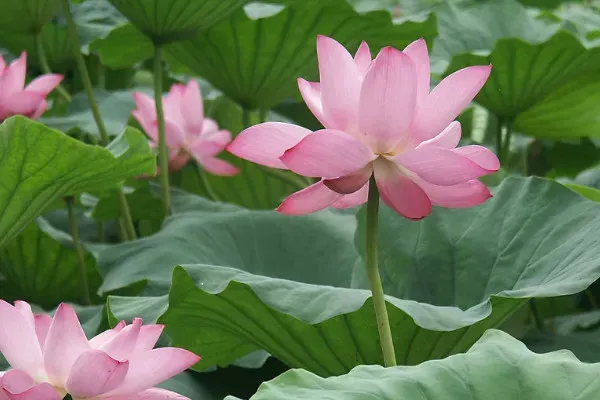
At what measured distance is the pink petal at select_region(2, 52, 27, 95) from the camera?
4.17ft

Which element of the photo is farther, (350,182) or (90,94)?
(90,94)

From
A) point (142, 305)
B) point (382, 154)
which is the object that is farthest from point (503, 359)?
point (142, 305)

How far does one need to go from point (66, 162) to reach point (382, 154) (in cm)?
43

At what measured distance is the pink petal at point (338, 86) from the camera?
0.74m

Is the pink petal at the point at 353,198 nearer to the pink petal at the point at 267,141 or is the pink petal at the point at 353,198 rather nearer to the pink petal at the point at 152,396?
the pink petal at the point at 267,141

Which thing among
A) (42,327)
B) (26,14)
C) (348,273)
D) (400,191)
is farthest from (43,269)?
(400,191)

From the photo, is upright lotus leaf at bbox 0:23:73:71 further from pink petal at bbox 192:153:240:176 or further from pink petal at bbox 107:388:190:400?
pink petal at bbox 107:388:190:400

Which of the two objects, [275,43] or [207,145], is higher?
[275,43]

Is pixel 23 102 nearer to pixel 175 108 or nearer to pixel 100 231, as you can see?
pixel 175 108

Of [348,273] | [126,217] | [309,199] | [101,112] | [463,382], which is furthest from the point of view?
[101,112]

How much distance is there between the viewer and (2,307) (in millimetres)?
706

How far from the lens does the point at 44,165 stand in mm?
1057

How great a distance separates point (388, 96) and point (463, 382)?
7.9 inches

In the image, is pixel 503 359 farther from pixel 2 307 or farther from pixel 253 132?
pixel 2 307
